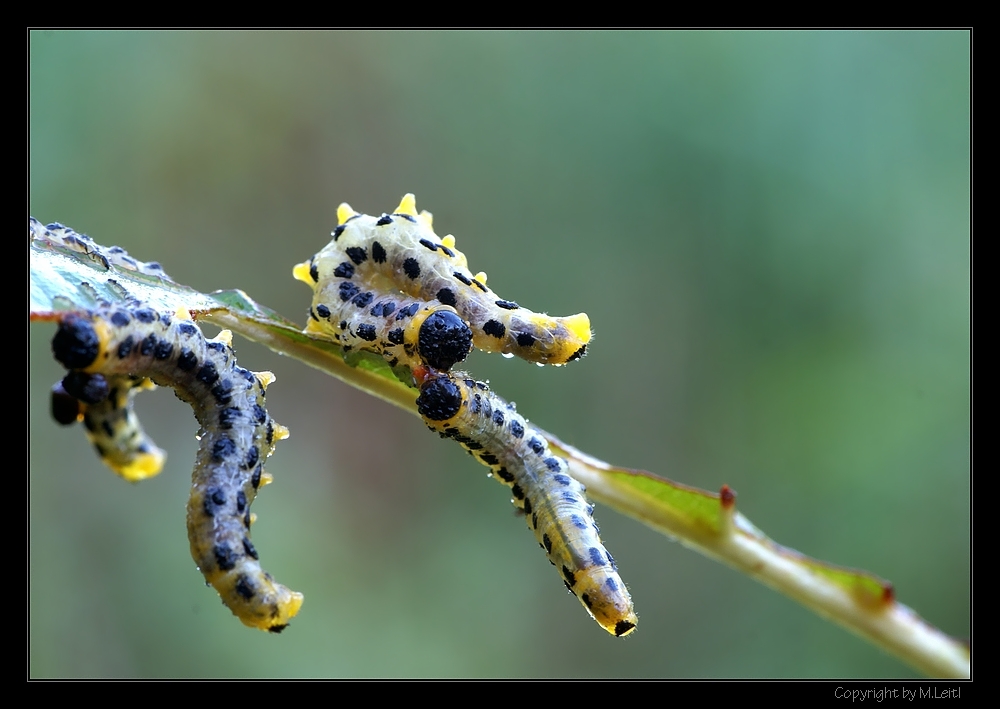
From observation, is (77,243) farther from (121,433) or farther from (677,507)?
(677,507)

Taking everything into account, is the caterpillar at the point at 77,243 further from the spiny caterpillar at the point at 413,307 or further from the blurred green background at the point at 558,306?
the blurred green background at the point at 558,306

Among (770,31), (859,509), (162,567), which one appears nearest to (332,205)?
(162,567)

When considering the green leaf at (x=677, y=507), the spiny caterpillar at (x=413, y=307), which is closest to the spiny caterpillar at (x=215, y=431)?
the green leaf at (x=677, y=507)

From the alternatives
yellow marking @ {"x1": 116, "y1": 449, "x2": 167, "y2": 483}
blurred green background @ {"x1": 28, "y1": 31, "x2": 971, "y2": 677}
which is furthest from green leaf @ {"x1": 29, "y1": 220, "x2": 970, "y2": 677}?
blurred green background @ {"x1": 28, "y1": 31, "x2": 971, "y2": 677}

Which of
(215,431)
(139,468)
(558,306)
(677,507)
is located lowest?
(677,507)

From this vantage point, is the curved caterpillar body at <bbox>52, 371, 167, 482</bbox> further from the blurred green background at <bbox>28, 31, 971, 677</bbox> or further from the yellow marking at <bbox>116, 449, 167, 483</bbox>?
the blurred green background at <bbox>28, 31, 971, 677</bbox>

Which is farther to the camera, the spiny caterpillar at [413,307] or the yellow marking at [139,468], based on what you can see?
the yellow marking at [139,468]

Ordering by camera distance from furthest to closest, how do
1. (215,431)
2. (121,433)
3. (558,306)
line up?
(558,306) → (121,433) → (215,431)

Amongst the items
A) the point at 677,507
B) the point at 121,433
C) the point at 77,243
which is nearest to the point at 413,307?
the point at 77,243
